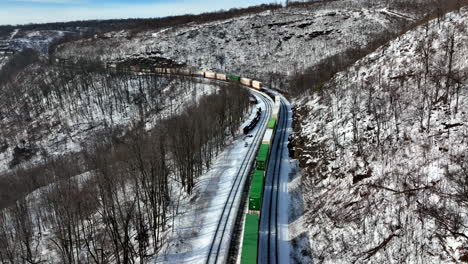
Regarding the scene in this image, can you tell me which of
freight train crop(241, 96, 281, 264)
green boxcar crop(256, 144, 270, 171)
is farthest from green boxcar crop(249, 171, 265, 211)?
green boxcar crop(256, 144, 270, 171)

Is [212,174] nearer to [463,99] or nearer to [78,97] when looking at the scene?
[463,99]

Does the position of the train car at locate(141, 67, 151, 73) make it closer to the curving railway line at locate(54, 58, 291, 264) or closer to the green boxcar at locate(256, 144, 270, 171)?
the curving railway line at locate(54, 58, 291, 264)

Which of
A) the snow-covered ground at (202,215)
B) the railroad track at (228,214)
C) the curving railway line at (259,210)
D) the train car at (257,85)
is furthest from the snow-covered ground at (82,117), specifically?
the snow-covered ground at (202,215)

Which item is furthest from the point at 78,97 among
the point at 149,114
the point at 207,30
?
the point at 207,30

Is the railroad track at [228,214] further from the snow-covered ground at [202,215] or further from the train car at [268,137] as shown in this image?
the train car at [268,137]

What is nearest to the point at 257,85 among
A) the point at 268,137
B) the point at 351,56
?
the point at 351,56
